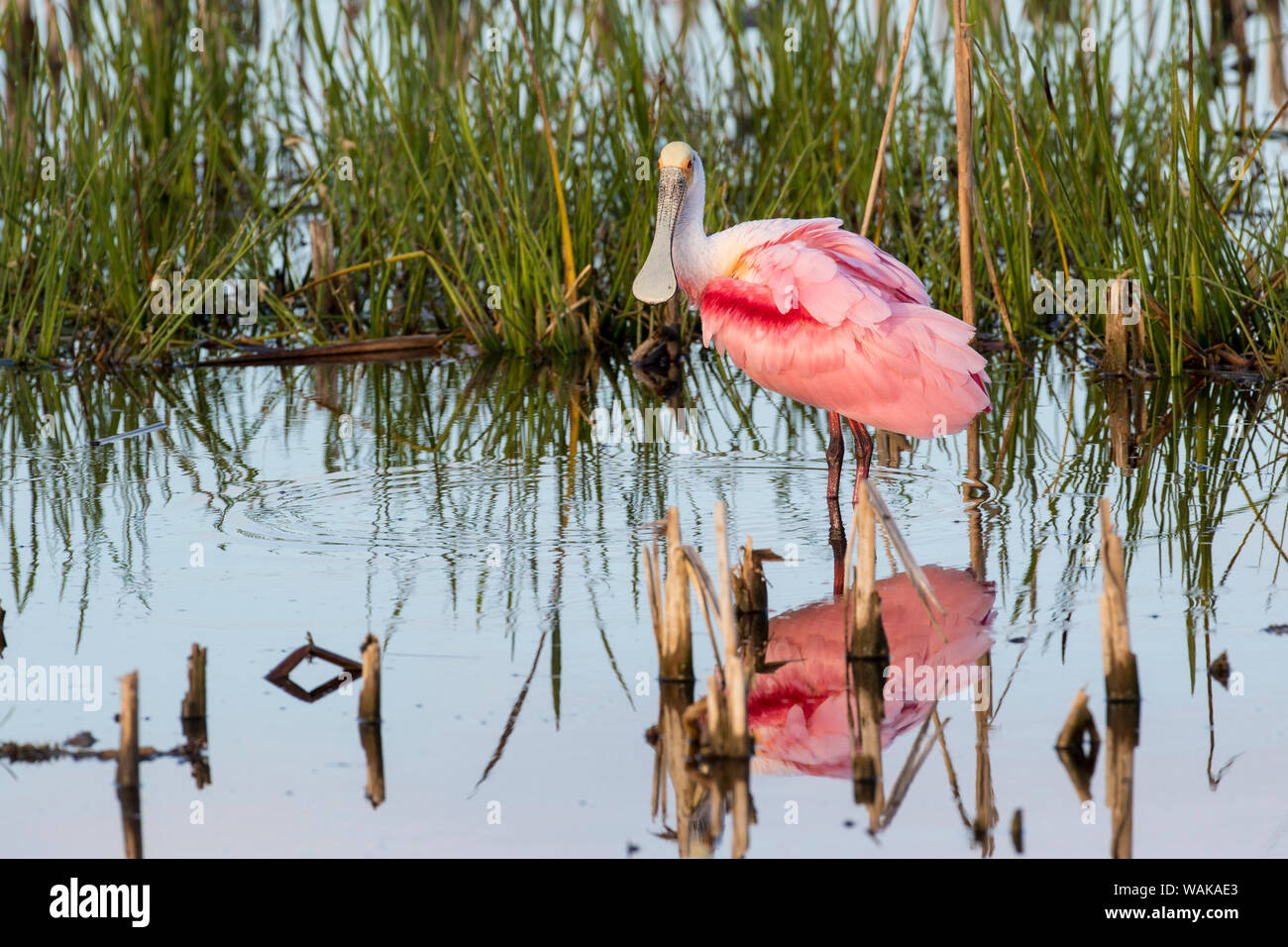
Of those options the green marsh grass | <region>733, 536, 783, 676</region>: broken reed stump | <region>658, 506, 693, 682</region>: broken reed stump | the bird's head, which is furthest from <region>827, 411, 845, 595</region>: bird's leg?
the green marsh grass

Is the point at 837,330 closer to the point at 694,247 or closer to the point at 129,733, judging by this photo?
the point at 694,247

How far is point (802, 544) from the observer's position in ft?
22.2

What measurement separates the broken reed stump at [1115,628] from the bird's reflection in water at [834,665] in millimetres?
453

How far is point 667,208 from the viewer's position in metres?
7.90

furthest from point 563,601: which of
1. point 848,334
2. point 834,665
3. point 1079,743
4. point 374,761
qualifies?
point 1079,743

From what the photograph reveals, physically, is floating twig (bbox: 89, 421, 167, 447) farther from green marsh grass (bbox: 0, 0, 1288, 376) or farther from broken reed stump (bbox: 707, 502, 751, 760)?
broken reed stump (bbox: 707, 502, 751, 760)

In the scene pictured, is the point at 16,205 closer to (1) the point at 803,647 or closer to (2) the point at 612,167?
(2) the point at 612,167

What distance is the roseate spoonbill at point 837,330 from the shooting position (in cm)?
668

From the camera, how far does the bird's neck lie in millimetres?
7523

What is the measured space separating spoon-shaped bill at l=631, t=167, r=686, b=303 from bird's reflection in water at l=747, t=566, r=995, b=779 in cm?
226

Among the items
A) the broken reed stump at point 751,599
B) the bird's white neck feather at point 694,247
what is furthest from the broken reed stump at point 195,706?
the bird's white neck feather at point 694,247

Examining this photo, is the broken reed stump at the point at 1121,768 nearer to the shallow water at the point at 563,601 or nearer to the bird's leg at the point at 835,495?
the shallow water at the point at 563,601
